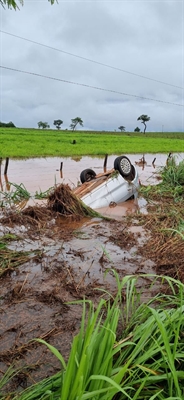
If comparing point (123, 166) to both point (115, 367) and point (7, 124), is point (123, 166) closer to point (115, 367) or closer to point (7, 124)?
point (115, 367)

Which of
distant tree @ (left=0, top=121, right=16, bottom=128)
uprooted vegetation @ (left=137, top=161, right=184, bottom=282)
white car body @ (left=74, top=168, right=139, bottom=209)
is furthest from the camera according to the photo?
distant tree @ (left=0, top=121, right=16, bottom=128)

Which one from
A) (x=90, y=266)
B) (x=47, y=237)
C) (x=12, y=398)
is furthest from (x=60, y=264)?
(x=12, y=398)

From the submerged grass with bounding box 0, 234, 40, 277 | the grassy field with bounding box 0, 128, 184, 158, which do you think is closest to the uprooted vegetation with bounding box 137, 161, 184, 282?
the submerged grass with bounding box 0, 234, 40, 277

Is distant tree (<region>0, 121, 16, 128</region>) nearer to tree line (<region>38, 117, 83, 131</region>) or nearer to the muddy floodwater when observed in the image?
tree line (<region>38, 117, 83, 131</region>)

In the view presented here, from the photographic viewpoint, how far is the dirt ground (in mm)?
2619

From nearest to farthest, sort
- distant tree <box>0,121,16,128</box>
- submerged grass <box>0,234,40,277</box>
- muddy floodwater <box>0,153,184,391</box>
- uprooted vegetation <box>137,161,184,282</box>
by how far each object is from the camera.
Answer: muddy floodwater <box>0,153,184,391</box>, submerged grass <box>0,234,40,277</box>, uprooted vegetation <box>137,161,184,282</box>, distant tree <box>0,121,16,128</box>

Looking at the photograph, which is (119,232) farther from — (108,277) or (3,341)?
(3,341)

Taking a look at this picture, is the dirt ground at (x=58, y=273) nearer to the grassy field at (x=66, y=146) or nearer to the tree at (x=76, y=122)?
the grassy field at (x=66, y=146)

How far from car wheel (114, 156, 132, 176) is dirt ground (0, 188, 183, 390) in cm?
191

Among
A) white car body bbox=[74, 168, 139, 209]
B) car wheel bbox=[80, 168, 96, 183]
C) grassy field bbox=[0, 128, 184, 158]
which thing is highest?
grassy field bbox=[0, 128, 184, 158]

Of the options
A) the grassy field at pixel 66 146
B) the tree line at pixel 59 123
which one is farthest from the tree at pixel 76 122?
the grassy field at pixel 66 146

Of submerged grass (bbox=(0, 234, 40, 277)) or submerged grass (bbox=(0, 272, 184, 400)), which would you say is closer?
submerged grass (bbox=(0, 272, 184, 400))

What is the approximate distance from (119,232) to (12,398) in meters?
4.11

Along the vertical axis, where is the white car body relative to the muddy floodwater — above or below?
above
